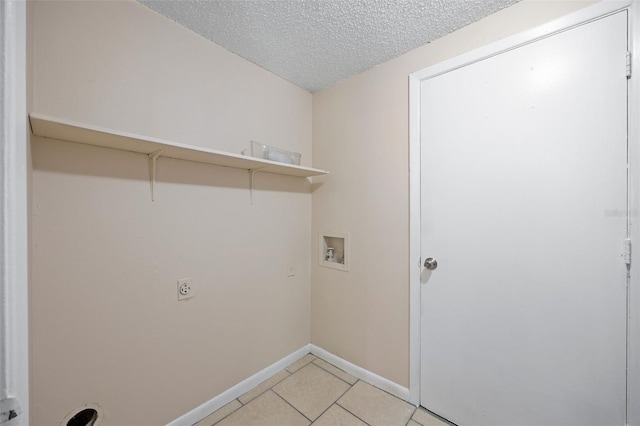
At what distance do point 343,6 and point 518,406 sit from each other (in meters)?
2.31

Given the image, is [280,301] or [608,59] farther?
[280,301]

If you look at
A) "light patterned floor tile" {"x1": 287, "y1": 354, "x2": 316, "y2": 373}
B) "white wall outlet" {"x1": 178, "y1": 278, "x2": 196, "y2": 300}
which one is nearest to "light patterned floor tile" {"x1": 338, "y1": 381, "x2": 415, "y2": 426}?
"light patterned floor tile" {"x1": 287, "y1": 354, "x2": 316, "y2": 373}

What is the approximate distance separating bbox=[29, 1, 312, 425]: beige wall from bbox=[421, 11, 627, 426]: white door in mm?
1225

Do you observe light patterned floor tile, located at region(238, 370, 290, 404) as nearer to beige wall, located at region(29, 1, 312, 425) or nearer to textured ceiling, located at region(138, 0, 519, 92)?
beige wall, located at region(29, 1, 312, 425)

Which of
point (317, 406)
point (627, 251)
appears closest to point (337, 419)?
point (317, 406)

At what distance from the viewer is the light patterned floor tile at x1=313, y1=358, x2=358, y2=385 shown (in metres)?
1.91

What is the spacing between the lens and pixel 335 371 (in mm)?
2002

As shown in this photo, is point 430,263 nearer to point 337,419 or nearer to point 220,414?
point 337,419

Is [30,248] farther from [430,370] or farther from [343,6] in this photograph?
[430,370]

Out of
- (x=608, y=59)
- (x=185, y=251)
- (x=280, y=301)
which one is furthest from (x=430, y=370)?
(x=608, y=59)

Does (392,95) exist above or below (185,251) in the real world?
above

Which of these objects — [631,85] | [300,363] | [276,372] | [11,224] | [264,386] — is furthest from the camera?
[300,363]

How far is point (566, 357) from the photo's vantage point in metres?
1.19

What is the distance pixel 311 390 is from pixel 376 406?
456 mm
